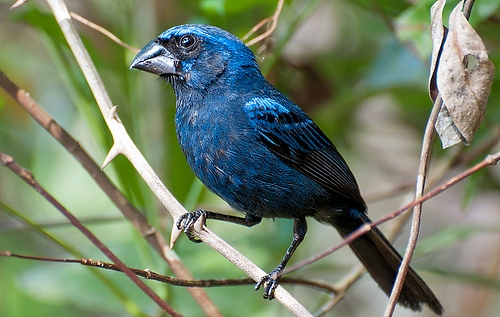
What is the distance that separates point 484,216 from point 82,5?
3506 mm

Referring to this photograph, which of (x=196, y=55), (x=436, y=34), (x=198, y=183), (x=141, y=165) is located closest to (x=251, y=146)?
(x=196, y=55)

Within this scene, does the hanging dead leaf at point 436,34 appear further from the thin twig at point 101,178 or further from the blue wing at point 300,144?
the thin twig at point 101,178

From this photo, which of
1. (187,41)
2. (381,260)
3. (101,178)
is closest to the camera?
(101,178)

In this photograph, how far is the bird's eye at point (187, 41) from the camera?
3.21 m

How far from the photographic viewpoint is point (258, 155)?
3059 millimetres

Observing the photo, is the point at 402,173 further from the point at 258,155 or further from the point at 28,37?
the point at 28,37

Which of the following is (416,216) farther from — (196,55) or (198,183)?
(198,183)

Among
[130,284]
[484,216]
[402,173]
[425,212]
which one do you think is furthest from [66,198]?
[484,216]

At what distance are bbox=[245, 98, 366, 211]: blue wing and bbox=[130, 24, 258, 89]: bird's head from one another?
0.70ft

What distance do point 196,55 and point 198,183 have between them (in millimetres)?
844

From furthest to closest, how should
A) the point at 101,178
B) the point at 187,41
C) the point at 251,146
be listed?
the point at 187,41 < the point at 251,146 < the point at 101,178

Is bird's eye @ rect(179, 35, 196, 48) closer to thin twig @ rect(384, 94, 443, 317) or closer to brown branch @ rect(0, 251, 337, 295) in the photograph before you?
brown branch @ rect(0, 251, 337, 295)

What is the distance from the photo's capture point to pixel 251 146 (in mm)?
3047

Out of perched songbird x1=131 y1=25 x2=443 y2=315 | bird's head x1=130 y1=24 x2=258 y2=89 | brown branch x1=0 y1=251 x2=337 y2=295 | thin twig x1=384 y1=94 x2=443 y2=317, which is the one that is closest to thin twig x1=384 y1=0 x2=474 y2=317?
thin twig x1=384 y1=94 x2=443 y2=317
